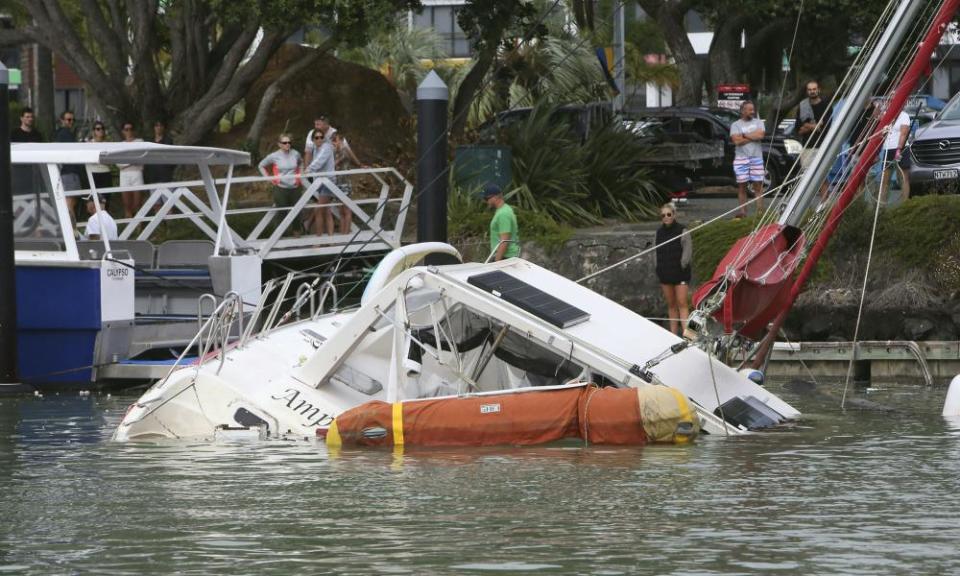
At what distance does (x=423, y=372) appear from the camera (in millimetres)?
15219

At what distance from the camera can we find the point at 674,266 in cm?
2092

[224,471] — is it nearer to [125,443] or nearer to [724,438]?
[125,443]

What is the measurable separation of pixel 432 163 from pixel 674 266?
343 centimetres

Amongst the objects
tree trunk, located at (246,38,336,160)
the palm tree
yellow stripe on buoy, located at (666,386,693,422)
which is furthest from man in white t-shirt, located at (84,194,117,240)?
the palm tree

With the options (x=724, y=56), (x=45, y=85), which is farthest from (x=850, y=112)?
(x=724, y=56)

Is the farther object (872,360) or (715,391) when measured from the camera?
(872,360)

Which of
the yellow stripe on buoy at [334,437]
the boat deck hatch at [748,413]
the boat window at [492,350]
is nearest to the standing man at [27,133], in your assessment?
the boat window at [492,350]

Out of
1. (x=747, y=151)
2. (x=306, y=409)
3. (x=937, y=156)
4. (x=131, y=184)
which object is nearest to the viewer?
(x=306, y=409)

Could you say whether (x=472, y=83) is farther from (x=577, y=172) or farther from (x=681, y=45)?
(x=681, y=45)

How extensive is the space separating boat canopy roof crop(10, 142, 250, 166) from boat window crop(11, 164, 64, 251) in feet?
0.46

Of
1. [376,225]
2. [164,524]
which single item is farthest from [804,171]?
[376,225]

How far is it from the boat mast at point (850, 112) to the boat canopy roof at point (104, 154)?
8.91m

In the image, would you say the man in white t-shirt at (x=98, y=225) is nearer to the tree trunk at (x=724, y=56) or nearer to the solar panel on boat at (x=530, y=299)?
the solar panel on boat at (x=530, y=299)

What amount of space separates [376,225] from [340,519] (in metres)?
14.1
